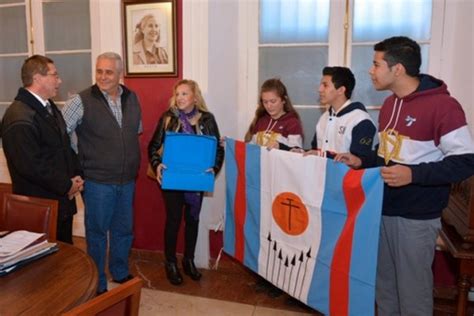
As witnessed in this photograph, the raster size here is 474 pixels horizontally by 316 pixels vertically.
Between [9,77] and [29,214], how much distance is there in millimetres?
2359

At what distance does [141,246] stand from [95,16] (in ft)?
6.12

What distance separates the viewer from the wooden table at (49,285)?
47.0 inches

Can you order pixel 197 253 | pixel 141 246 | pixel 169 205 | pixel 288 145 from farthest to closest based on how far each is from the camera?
1. pixel 141 246
2. pixel 197 253
3. pixel 169 205
4. pixel 288 145

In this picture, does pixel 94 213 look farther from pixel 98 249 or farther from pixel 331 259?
pixel 331 259

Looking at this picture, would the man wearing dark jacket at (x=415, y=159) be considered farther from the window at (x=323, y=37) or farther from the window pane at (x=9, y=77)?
the window pane at (x=9, y=77)

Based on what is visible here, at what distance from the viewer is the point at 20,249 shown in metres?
1.47

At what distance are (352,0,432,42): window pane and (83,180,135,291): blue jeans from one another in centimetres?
186

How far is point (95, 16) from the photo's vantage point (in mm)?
3303

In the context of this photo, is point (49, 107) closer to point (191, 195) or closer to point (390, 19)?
point (191, 195)

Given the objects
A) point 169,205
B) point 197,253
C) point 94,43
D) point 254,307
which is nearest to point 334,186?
point 254,307

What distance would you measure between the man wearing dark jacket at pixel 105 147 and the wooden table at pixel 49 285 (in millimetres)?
1046

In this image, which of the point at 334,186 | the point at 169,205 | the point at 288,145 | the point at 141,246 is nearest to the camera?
the point at 334,186

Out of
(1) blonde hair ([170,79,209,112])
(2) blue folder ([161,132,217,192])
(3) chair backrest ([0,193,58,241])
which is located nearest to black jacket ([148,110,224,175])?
(1) blonde hair ([170,79,209,112])

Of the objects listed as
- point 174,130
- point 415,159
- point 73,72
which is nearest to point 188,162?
point 174,130
